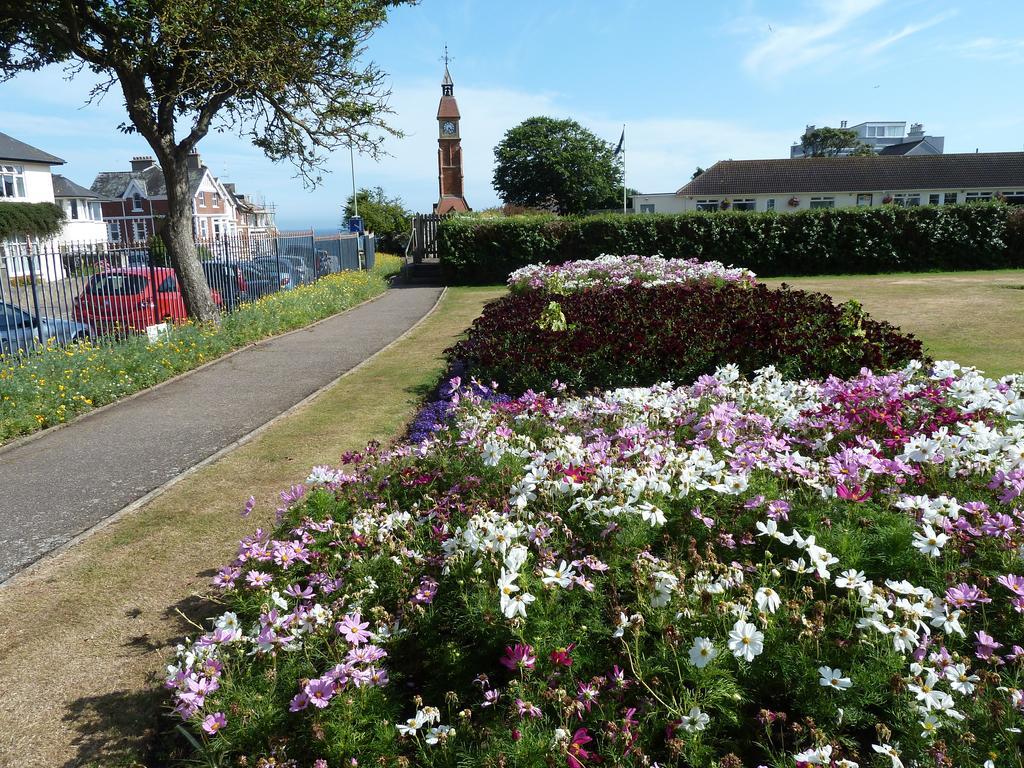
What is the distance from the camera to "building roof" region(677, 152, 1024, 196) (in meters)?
51.8

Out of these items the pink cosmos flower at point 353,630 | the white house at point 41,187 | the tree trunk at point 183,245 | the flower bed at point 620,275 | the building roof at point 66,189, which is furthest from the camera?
the building roof at point 66,189

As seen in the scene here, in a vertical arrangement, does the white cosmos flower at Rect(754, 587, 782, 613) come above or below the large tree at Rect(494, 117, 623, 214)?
below

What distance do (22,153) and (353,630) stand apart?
175 feet

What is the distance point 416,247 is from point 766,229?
13.0 m

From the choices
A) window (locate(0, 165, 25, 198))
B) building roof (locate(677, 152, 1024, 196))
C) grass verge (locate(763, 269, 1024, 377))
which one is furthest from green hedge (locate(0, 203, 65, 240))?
building roof (locate(677, 152, 1024, 196))

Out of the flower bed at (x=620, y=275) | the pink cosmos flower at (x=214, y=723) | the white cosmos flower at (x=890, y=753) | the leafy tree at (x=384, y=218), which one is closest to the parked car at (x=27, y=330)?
the flower bed at (x=620, y=275)

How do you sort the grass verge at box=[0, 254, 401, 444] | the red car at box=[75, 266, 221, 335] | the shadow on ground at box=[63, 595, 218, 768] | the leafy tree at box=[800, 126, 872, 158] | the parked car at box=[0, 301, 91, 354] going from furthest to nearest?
1. the leafy tree at box=[800, 126, 872, 158]
2. the red car at box=[75, 266, 221, 335]
3. the parked car at box=[0, 301, 91, 354]
4. the grass verge at box=[0, 254, 401, 444]
5. the shadow on ground at box=[63, 595, 218, 768]

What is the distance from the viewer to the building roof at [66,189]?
4906cm

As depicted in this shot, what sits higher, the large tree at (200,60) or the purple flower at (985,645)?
the large tree at (200,60)

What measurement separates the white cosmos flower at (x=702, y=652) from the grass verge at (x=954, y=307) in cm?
736

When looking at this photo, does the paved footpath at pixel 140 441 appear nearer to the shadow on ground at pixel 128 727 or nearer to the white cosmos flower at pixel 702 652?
the shadow on ground at pixel 128 727

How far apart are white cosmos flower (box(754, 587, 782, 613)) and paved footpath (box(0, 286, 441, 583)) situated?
4.50 m

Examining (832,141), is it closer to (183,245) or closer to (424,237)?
(424,237)

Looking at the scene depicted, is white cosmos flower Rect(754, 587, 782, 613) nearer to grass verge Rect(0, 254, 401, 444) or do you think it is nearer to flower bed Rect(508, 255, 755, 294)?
grass verge Rect(0, 254, 401, 444)
